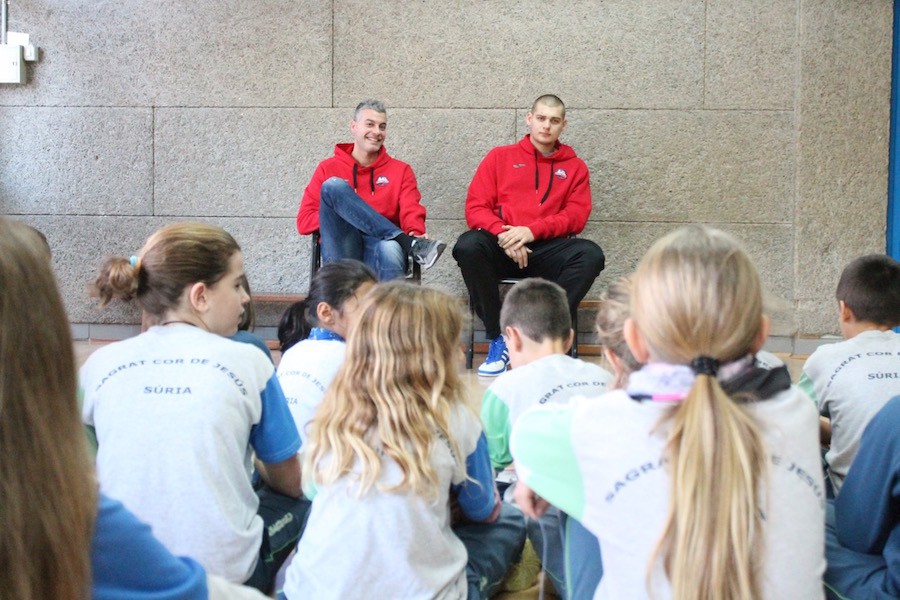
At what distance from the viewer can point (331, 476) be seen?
149 cm

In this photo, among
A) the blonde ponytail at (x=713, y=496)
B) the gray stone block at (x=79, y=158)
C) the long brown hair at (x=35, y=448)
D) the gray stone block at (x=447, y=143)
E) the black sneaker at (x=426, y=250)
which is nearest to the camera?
the long brown hair at (x=35, y=448)

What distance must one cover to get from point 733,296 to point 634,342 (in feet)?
0.47

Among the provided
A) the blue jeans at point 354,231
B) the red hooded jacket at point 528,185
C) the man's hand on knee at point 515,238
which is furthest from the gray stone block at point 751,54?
the blue jeans at point 354,231

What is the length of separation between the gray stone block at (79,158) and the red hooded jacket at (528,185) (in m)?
1.93

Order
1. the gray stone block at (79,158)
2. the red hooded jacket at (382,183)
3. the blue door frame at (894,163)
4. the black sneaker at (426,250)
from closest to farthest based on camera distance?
the black sneaker at (426,250), the red hooded jacket at (382,183), the blue door frame at (894,163), the gray stone block at (79,158)

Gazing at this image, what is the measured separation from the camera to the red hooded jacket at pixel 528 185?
4531 mm

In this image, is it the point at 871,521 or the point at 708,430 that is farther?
the point at 871,521

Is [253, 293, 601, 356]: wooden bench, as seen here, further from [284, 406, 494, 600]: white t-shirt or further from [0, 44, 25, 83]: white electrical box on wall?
[284, 406, 494, 600]: white t-shirt

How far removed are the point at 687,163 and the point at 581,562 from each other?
379cm

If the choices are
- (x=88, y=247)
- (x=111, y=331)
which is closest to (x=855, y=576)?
(x=111, y=331)

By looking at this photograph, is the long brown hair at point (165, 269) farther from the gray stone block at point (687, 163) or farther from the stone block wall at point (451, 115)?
the gray stone block at point (687, 163)

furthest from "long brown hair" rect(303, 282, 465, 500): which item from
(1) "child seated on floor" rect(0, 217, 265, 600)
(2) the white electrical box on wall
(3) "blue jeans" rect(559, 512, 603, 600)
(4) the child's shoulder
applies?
(2) the white electrical box on wall

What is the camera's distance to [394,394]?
1.54 metres

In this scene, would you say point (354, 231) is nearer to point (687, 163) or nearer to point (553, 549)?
point (687, 163)
